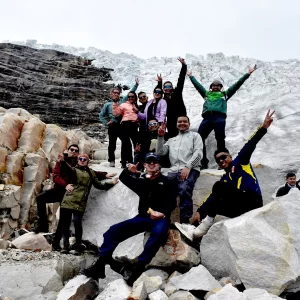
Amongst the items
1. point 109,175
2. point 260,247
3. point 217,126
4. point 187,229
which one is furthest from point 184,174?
point 260,247

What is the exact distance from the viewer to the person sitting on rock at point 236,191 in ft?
13.0

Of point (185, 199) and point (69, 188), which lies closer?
point (185, 199)

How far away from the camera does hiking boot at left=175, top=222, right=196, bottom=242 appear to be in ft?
13.6

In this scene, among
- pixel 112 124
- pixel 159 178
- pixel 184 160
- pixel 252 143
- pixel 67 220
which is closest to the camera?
pixel 252 143

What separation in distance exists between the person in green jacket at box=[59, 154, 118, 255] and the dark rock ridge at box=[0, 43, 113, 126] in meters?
19.8

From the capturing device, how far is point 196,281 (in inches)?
134

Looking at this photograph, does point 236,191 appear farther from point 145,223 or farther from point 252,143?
point 145,223

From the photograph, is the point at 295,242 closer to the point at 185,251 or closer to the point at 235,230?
the point at 235,230

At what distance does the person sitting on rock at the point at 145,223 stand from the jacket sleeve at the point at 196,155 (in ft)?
2.31

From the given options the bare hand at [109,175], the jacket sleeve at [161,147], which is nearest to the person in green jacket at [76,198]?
the bare hand at [109,175]

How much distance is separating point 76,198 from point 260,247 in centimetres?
248

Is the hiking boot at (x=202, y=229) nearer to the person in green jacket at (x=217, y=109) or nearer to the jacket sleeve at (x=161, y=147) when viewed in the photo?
the jacket sleeve at (x=161, y=147)

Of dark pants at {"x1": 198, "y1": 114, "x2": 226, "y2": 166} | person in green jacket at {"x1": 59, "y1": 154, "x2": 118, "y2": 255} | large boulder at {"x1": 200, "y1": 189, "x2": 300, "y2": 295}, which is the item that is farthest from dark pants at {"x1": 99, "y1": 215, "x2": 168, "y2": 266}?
dark pants at {"x1": 198, "y1": 114, "x2": 226, "y2": 166}

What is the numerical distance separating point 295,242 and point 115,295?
1875mm
